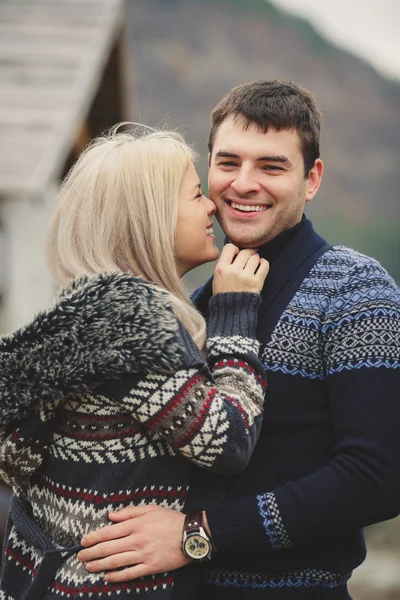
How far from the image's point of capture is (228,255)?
2.39 m

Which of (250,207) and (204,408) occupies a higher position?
(250,207)

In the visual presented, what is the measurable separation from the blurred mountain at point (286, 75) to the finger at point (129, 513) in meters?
34.3

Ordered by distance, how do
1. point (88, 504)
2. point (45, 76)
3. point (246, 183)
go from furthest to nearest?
point (45, 76) < point (246, 183) < point (88, 504)

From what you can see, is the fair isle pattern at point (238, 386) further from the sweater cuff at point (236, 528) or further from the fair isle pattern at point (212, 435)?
the sweater cuff at point (236, 528)

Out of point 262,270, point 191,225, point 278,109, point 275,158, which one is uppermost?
point 278,109

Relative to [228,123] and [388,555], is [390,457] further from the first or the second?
[388,555]

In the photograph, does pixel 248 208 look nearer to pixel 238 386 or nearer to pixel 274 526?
pixel 238 386

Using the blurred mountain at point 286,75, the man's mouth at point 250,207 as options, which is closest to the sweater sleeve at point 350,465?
the man's mouth at point 250,207

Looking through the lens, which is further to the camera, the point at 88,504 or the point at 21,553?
the point at 21,553

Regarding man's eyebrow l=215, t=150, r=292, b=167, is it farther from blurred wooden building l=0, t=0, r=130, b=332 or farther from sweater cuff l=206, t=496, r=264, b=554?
blurred wooden building l=0, t=0, r=130, b=332

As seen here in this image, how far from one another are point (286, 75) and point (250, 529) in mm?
39291

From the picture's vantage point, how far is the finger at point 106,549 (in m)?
2.00

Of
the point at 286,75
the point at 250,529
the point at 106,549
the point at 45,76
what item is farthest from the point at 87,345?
the point at 286,75

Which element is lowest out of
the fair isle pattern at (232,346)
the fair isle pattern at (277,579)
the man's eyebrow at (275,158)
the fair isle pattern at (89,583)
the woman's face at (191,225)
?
the fair isle pattern at (277,579)
